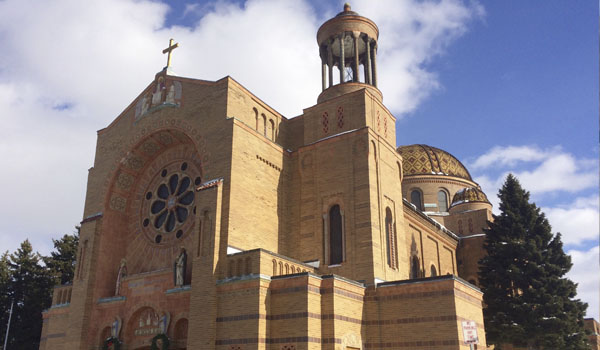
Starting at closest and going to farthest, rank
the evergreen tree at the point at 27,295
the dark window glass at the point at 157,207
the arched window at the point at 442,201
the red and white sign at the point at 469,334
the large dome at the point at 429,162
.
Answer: the red and white sign at the point at 469,334, the dark window glass at the point at 157,207, the evergreen tree at the point at 27,295, the arched window at the point at 442,201, the large dome at the point at 429,162

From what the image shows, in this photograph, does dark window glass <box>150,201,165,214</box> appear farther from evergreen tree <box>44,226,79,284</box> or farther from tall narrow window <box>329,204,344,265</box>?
evergreen tree <box>44,226,79,284</box>

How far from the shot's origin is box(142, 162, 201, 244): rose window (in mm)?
21500

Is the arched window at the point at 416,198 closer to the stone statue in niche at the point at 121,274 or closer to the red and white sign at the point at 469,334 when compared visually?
the stone statue in niche at the point at 121,274

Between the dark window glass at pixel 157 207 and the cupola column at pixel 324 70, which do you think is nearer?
the dark window glass at pixel 157 207

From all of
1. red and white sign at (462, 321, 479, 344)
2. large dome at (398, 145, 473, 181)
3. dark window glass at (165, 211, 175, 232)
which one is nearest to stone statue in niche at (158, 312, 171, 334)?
dark window glass at (165, 211, 175, 232)

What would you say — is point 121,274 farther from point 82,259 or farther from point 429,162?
point 429,162

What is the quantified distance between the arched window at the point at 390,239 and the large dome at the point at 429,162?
21402 millimetres

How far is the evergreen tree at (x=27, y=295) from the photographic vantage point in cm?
3250

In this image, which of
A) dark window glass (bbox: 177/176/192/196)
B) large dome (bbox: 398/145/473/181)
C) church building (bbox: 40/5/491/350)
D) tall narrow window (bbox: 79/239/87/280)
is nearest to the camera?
church building (bbox: 40/5/491/350)

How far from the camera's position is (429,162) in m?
42.3

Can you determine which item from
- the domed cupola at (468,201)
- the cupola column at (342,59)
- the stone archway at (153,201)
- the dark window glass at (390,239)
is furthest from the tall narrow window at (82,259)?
the domed cupola at (468,201)

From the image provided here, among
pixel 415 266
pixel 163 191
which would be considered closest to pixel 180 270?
pixel 163 191

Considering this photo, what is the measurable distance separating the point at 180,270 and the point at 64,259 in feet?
68.1

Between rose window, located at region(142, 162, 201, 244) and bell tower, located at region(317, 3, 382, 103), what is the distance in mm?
7105
